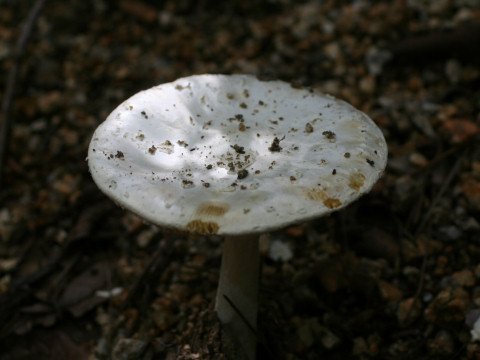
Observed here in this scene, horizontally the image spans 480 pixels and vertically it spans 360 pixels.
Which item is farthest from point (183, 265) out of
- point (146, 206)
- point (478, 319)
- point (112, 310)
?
point (478, 319)

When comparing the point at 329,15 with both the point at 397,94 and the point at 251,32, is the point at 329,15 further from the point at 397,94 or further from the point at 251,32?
the point at 397,94

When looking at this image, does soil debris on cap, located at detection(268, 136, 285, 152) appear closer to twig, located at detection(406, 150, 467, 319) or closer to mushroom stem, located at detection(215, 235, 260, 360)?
mushroom stem, located at detection(215, 235, 260, 360)

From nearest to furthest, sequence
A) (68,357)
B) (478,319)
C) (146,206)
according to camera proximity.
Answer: (146,206)
(478,319)
(68,357)

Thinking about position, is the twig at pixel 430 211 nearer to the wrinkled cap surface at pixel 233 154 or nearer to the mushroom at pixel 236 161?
the mushroom at pixel 236 161

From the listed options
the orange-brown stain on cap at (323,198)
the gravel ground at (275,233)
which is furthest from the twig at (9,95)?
the orange-brown stain on cap at (323,198)

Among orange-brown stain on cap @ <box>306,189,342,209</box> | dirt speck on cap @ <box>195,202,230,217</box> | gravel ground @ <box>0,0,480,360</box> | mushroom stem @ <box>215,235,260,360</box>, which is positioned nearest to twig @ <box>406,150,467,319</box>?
gravel ground @ <box>0,0,480,360</box>

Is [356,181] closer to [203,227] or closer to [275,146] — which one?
[275,146]
